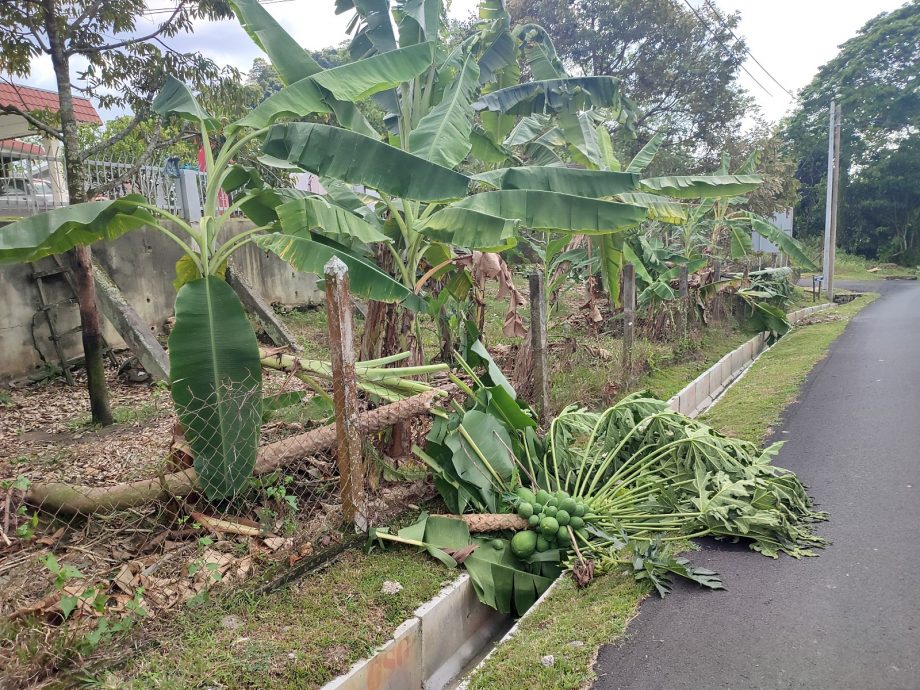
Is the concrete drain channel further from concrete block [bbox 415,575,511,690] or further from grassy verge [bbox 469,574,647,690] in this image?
grassy verge [bbox 469,574,647,690]

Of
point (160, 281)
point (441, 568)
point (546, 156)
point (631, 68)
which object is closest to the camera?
point (441, 568)

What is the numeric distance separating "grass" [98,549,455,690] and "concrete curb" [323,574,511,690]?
0.06 m

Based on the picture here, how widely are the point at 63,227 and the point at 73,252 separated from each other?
124 inches

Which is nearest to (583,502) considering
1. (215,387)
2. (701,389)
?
(215,387)

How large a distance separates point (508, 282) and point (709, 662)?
366 centimetres

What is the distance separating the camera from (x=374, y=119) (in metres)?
20.3

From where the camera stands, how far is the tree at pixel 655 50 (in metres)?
19.1

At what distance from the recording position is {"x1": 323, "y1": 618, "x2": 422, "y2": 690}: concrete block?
112 inches

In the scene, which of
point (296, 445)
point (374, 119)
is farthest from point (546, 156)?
point (374, 119)

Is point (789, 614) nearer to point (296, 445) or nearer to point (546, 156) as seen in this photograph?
point (296, 445)

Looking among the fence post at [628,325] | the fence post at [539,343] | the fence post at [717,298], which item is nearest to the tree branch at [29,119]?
the fence post at [539,343]

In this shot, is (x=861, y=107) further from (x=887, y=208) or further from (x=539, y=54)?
(x=539, y=54)

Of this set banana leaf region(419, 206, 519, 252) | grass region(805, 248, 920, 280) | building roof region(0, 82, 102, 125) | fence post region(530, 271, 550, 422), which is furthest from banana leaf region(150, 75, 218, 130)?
grass region(805, 248, 920, 280)

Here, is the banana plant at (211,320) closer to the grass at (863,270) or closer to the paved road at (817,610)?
→ the paved road at (817,610)
